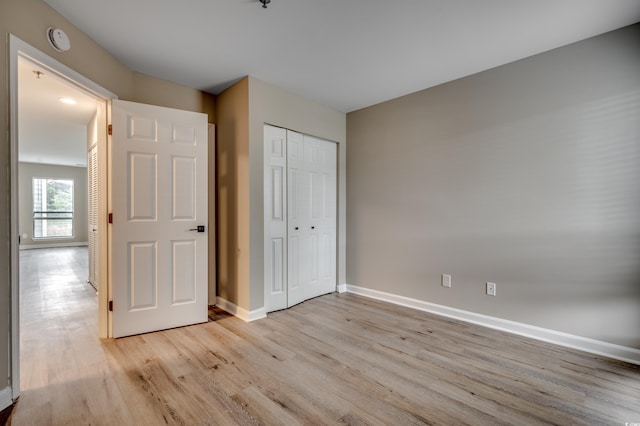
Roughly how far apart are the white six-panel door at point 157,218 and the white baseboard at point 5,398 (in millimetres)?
877

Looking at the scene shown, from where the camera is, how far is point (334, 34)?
2.29 meters

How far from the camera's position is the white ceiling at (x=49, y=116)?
10.0 ft

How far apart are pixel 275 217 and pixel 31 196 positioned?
939cm

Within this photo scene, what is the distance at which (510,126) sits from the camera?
2746 millimetres

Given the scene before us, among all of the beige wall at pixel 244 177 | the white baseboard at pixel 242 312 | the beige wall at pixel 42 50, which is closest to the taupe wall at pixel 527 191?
the beige wall at pixel 244 177

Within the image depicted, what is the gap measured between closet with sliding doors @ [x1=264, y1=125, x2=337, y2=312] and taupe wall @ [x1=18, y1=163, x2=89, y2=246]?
8.85 m

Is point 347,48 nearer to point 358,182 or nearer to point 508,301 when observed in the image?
point 358,182

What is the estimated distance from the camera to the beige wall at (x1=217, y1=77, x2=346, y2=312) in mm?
3029

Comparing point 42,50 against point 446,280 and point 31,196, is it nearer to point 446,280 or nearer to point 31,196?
point 446,280

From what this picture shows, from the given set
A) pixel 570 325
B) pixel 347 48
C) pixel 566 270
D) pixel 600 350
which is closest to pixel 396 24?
pixel 347 48

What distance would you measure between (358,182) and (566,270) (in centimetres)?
241

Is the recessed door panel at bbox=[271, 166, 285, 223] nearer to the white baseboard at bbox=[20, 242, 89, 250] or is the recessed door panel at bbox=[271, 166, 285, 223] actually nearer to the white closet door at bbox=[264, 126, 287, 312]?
the white closet door at bbox=[264, 126, 287, 312]

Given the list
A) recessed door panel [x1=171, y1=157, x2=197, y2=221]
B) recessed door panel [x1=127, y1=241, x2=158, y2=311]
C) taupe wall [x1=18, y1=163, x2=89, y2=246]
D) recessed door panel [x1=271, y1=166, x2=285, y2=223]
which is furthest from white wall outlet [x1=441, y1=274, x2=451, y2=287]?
taupe wall [x1=18, y1=163, x2=89, y2=246]

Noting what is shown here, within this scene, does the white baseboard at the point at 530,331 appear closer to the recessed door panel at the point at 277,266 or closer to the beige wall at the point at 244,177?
A: the recessed door panel at the point at 277,266
